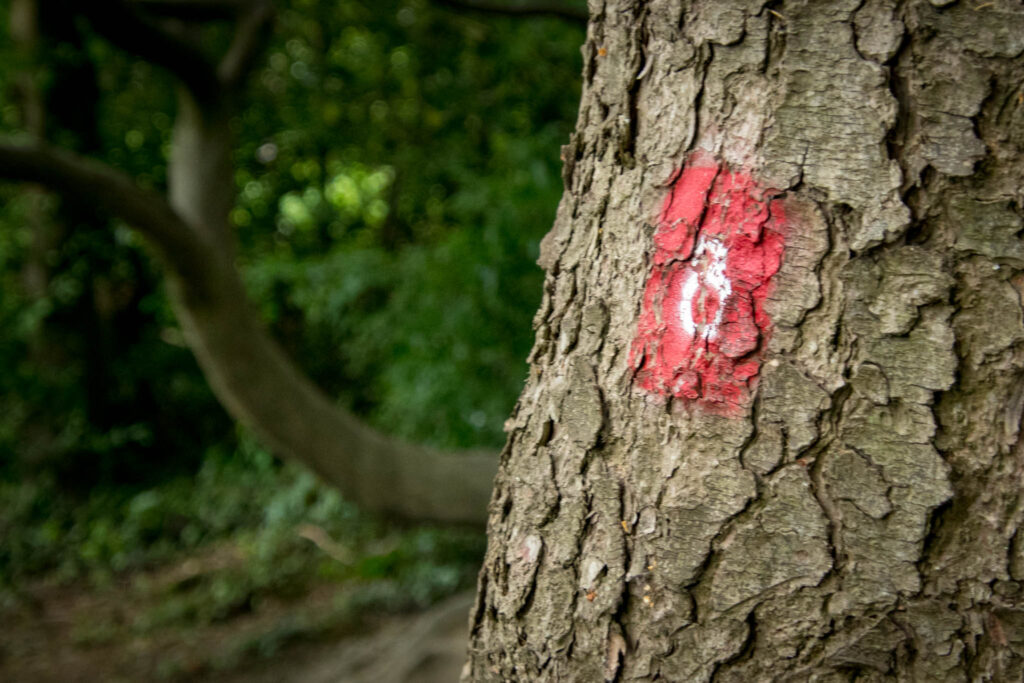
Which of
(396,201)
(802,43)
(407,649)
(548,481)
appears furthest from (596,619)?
(396,201)

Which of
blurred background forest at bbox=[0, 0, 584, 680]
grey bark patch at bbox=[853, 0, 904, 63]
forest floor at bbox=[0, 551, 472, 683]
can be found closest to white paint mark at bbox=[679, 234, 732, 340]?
grey bark patch at bbox=[853, 0, 904, 63]

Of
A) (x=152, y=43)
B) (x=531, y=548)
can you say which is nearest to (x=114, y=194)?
(x=152, y=43)

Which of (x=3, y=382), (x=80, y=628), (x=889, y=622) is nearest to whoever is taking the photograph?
(x=889, y=622)

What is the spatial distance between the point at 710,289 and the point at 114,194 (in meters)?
2.99

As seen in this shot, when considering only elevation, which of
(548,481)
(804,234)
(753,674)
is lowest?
(753,674)

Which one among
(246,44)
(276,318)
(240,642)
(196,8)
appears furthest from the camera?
(276,318)

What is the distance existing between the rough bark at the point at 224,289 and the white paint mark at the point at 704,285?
115 inches

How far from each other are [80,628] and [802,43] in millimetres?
6355

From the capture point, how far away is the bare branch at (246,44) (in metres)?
4.00

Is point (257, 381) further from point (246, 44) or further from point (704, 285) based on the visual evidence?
point (704, 285)

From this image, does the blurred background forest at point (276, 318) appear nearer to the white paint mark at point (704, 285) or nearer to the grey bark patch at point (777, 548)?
the white paint mark at point (704, 285)

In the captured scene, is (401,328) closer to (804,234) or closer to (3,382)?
(804,234)

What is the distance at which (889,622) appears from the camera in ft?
2.44

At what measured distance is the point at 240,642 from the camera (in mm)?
4926
